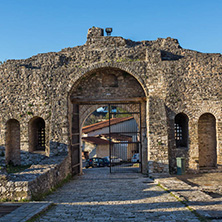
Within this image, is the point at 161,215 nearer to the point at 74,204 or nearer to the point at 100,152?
the point at 74,204

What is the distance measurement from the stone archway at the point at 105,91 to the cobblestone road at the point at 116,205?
473 centimetres

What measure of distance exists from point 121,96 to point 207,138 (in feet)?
16.4

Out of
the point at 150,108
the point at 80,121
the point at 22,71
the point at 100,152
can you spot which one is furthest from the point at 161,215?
the point at 100,152

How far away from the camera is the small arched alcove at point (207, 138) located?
47.5ft

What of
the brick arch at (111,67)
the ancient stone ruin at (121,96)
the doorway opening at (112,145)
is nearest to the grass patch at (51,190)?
the ancient stone ruin at (121,96)

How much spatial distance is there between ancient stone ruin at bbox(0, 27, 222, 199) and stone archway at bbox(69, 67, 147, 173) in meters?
0.05

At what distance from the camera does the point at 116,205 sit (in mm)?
7578

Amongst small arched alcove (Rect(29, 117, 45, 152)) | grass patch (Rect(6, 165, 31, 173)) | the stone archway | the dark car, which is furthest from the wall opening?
the dark car

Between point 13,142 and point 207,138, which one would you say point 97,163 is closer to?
point 13,142

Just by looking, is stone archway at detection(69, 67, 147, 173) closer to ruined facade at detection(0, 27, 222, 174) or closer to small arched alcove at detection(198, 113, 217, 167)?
ruined facade at detection(0, 27, 222, 174)

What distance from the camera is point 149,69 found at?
1406 cm

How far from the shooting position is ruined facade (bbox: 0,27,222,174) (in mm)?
13766

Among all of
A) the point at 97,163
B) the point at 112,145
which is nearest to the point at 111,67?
the point at 97,163

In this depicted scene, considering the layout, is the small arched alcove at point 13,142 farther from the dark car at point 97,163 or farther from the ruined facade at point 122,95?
the dark car at point 97,163
